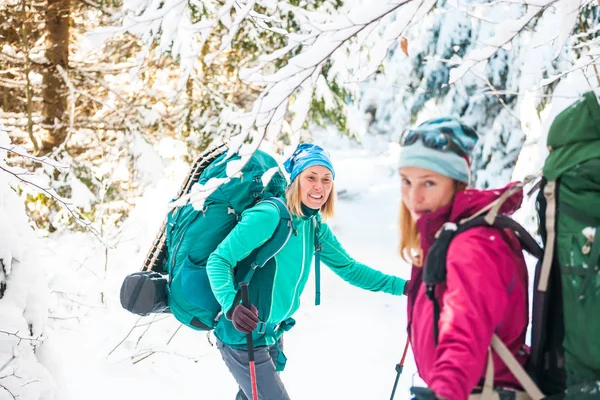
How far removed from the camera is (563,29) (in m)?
2.13

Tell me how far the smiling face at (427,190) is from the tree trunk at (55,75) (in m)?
6.60

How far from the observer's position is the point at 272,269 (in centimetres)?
→ 304

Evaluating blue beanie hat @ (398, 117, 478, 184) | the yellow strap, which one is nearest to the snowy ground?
blue beanie hat @ (398, 117, 478, 184)

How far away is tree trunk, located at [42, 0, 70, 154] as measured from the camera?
7.37 m

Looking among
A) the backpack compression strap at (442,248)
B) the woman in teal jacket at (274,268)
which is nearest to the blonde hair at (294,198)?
the woman in teal jacket at (274,268)

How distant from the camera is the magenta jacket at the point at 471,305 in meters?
1.54

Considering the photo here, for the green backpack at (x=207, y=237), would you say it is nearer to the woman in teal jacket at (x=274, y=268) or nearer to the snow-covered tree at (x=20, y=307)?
the woman in teal jacket at (x=274, y=268)

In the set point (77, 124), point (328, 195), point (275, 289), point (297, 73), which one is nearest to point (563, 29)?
point (297, 73)

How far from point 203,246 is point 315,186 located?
661mm

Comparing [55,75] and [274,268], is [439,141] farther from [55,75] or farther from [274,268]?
[55,75]

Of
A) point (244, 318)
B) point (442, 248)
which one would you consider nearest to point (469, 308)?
point (442, 248)

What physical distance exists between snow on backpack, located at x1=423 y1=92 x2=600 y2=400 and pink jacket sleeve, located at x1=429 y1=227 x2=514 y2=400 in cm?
6

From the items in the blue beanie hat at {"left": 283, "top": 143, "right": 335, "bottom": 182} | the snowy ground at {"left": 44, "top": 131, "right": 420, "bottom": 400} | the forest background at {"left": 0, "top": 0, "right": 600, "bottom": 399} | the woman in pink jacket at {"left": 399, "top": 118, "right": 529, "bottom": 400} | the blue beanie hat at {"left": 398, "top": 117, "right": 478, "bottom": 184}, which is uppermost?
the forest background at {"left": 0, "top": 0, "right": 600, "bottom": 399}

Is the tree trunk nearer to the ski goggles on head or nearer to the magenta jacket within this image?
the ski goggles on head
